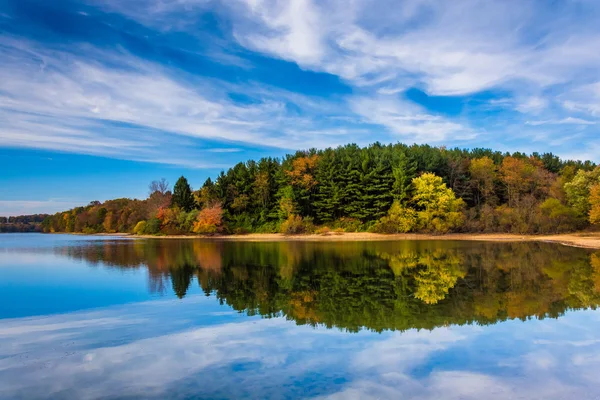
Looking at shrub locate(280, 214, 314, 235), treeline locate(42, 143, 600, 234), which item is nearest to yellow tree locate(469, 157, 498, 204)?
treeline locate(42, 143, 600, 234)

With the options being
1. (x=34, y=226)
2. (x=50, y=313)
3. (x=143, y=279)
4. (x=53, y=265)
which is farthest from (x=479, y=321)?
(x=34, y=226)

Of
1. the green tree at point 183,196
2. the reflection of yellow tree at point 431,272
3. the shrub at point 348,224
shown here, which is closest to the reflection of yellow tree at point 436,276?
the reflection of yellow tree at point 431,272

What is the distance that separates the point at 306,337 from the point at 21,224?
20861 cm

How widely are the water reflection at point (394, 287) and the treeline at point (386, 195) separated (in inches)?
1174

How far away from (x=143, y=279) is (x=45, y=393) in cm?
1443

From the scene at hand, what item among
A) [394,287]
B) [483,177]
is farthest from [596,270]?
[483,177]

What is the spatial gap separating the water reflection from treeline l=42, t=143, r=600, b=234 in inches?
1174

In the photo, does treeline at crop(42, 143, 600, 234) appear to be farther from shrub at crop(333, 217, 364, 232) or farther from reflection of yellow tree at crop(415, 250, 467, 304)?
reflection of yellow tree at crop(415, 250, 467, 304)

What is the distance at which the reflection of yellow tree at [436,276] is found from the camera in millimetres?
15586

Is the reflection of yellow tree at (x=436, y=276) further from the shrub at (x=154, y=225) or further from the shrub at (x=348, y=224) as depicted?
the shrub at (x=154, y=225)

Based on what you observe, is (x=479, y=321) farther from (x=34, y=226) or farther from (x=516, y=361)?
(x=34, y=226)

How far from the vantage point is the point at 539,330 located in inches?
427

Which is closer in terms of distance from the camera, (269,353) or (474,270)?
(269,353)

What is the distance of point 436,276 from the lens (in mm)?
20297
